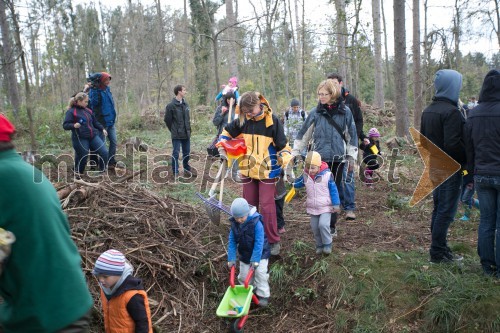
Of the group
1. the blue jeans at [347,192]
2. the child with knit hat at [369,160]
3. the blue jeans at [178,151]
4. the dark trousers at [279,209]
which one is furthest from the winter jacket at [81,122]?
the child with knit hat at [369,160]

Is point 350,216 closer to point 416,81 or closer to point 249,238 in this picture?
point 249,238

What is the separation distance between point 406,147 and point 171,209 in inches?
308

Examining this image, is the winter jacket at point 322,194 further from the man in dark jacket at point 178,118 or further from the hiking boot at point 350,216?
the man in dark jacket at point 178,118

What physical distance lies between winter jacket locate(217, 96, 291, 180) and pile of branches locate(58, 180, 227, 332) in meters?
1.25

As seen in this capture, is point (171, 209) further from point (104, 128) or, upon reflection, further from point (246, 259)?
point (104, 128)

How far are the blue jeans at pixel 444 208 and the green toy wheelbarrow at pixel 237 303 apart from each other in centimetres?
212

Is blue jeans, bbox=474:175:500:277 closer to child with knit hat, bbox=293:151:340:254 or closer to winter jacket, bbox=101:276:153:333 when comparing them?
child with knit hat, bbox=293:151:340:254

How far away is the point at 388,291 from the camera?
14.2ft

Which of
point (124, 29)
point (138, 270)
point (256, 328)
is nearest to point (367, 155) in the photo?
point (256, 328)

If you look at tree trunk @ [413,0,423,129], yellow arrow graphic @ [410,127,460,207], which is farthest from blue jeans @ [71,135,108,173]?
tree trunk @ [413,0,423,129]

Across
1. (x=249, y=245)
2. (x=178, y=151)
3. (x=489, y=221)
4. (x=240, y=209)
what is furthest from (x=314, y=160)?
(x=178, y=151)

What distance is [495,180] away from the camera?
3.84 m

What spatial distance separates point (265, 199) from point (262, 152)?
1.83 ft

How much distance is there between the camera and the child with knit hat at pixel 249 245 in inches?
167
